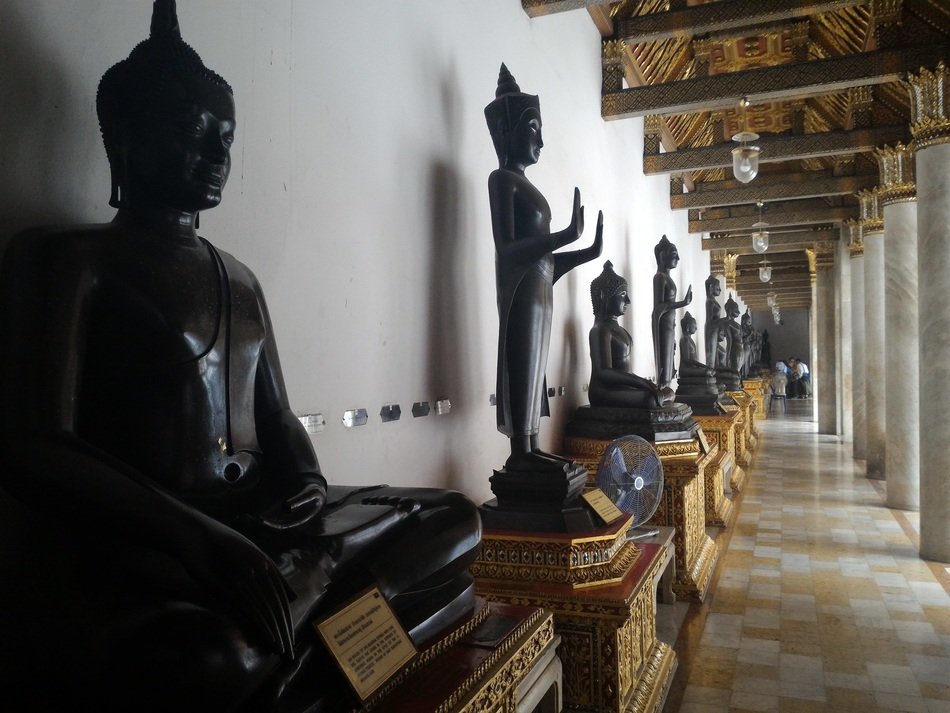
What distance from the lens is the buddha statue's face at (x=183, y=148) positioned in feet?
4.88

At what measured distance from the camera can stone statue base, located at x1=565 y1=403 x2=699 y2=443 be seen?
16.0 feet

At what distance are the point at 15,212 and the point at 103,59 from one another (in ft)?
1.51

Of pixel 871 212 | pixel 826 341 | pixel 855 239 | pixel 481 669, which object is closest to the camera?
pixel 481 669

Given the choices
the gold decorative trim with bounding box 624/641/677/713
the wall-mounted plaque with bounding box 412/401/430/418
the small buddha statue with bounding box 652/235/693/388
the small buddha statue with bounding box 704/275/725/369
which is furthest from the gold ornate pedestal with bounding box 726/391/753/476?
the wall-mounted plaque with bounding box 412/401/430/418

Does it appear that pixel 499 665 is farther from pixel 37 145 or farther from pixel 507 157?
pixel 507 157

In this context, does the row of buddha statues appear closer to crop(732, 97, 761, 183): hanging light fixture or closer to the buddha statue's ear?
the buddha statue's ear

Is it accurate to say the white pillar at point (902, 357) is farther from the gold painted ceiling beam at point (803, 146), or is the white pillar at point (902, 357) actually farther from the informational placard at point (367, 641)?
the informational placard at point (367, 641)

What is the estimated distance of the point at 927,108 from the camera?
6312 millimetres

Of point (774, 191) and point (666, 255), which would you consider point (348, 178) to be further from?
point (774, 191)

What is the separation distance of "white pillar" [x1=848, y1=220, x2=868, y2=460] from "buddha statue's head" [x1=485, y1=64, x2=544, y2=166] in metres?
10.4

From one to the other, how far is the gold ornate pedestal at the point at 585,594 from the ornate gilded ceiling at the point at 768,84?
336cm

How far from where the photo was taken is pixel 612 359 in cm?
516

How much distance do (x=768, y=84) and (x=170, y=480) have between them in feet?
22.1

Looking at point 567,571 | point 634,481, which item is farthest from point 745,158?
point 567,571
